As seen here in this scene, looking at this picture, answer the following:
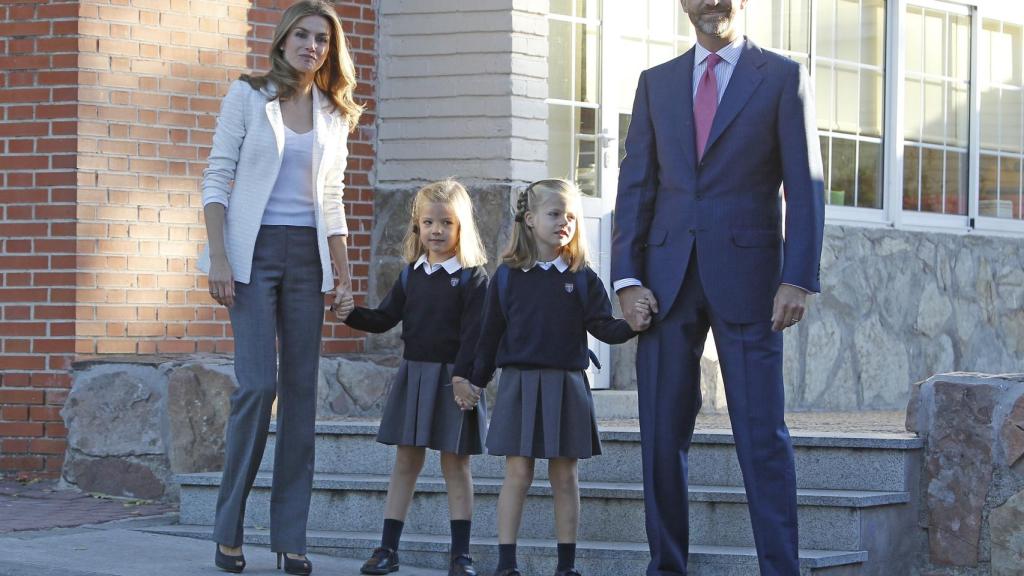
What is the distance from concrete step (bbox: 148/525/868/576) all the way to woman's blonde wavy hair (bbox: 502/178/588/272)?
1043 millimetres

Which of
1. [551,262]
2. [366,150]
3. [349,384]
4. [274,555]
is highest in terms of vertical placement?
[366,150]

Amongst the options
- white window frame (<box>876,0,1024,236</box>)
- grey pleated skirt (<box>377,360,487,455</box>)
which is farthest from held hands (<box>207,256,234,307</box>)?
white window frame (<box>876,0,1024,236</box>)

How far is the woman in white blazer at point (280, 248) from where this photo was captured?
525 cm

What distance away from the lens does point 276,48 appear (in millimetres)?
5414

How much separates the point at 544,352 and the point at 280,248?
0.96m

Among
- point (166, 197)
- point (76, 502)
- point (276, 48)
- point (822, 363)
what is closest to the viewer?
point (276, 48)

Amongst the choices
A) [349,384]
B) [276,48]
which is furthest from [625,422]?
[276,48]

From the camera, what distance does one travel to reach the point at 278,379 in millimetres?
5449

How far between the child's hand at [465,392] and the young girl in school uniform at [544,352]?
3 cm

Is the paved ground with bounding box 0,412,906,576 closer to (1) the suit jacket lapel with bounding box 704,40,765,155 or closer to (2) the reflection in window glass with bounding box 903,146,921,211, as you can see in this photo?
(1) the suit jacket lapel with bounding box 704,40,765,155

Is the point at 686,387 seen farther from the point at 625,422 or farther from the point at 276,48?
the point at 625,422

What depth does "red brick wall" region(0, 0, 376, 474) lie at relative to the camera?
24.6 feet

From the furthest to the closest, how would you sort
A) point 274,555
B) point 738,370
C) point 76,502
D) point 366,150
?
1. point 366,150
2. point 76,502
3. point 274,555
4. point 738,370

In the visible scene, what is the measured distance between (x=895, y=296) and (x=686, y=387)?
5.33m
